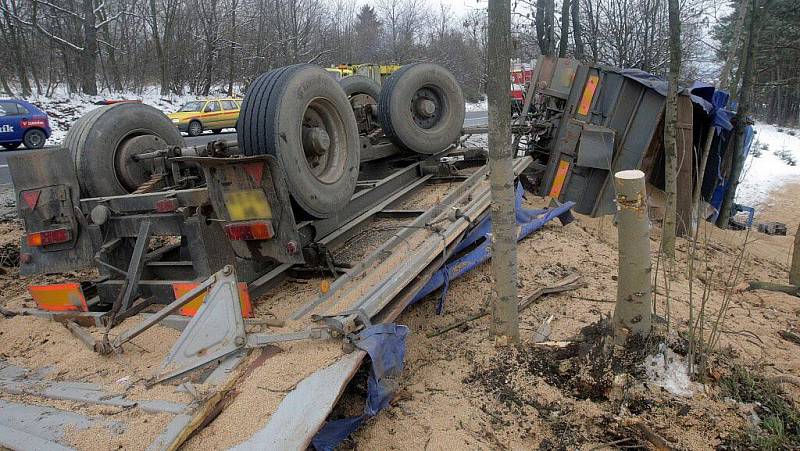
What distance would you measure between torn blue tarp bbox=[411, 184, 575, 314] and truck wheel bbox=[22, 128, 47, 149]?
15.0 m

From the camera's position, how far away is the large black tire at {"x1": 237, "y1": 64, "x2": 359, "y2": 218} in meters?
3.53

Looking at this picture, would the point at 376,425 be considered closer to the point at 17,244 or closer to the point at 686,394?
the point at 686,394

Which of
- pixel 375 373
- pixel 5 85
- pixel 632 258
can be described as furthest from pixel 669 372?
pixel 5 85

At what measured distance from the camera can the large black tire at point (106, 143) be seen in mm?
4223

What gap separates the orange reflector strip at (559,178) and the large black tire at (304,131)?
4.57 metres

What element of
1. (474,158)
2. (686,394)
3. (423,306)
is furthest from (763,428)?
(474,158)

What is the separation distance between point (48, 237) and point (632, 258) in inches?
149

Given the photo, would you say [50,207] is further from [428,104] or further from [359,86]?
[428,104]

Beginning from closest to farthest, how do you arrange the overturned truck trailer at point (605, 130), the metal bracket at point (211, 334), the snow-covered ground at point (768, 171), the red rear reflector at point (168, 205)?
the metal bracket at point (211, 334) → the red rear reflector at point (168, 205) → the overturned truck trailer at point (605, 130) → the snow-covered ground at point (768, 171)

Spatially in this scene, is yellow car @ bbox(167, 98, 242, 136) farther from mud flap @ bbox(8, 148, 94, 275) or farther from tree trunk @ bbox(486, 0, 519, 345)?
tree trunk @ bbox(486, 0, 519, 345)

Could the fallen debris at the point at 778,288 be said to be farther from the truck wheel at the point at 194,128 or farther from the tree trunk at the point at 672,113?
the truck wheel at the point at 194,128

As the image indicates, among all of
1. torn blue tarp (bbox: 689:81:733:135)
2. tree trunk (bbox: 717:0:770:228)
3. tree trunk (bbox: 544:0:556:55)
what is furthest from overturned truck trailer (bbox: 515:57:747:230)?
tree trunk (bbox: 544:0:556:55)

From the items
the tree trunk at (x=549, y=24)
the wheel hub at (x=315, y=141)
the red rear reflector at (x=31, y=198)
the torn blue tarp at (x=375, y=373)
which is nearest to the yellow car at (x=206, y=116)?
the tree trunk at (x=549, y=24)

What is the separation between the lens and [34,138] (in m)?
15.4
